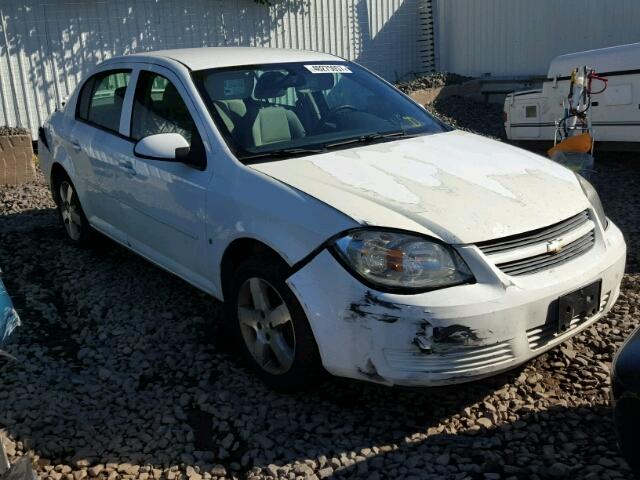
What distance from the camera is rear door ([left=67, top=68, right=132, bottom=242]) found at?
472cm

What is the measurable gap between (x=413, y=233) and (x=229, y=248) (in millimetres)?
1079

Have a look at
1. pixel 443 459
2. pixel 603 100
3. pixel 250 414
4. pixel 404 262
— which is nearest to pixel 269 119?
pixel 404 262

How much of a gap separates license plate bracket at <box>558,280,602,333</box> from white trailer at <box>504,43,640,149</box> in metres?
4.47

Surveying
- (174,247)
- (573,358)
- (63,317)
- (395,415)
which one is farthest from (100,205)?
(573,358)

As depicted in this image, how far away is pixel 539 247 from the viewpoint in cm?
308

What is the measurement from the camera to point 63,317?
15.2 ft

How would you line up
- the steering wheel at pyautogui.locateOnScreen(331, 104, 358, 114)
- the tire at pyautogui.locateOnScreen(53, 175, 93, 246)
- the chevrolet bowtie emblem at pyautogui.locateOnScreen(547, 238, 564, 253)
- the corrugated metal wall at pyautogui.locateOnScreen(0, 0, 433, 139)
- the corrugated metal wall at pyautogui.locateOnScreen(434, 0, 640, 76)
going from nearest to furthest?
the chevrolet bowtie emblem at pyautogui.locateOnScreen(547, 238, 564, 253)
the steering wheel at pyautogui.locateOnScreen(331, 104, 358, 114)
the tire at pyautogui.locateOnScreen(53, 175, 93, 246)
the corrugated metal wall at pyautogui.locateOnScreen(0, 0, 433, 139)
the corrugated metal wall at pyautogui.locateOnScreen(434, 0, 640, 76)

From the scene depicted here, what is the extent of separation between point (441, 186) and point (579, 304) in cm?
84

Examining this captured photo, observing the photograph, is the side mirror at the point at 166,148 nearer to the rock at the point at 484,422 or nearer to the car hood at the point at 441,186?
the car hood at the point at 441,186

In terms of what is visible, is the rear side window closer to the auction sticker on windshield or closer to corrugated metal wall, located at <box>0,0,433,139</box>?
the auction sticker on windshield

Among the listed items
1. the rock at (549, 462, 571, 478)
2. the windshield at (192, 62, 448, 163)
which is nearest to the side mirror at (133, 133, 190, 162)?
the windshield at (192, 62, 448, 163)

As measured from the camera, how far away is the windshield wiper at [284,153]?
12.0 ft

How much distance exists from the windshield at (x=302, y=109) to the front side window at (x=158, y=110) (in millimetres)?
184

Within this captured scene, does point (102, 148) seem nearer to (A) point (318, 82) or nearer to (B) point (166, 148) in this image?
(B) point (166, 148)
